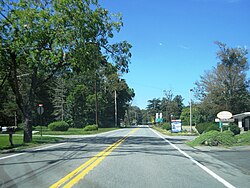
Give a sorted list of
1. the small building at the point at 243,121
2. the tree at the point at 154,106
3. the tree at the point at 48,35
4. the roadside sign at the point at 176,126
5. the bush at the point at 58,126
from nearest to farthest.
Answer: the tree at the point at 48,35 → the roadside sign at the point at 176,126 → the bush at the point at 58,126 → the small building at the point at 243,121 → the tree at the point at 154,106

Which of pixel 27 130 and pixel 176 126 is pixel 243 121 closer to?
pixel 176 126

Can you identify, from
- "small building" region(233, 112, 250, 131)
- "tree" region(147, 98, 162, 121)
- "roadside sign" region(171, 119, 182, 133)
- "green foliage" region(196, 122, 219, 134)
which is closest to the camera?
"green foliage" region(196, 122, 219, 134)

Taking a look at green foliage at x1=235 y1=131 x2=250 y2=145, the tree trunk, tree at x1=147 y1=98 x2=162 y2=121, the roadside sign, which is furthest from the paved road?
tree at x1=147 y1=98 x2=162 y2=121

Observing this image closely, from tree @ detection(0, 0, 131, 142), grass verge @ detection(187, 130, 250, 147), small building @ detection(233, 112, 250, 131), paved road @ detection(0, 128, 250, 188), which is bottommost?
paved road @ detection(0, 128, 250, 188)

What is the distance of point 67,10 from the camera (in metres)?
21.7

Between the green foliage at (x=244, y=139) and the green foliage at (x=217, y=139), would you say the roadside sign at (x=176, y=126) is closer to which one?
the green foliage at (x=244, y=139)

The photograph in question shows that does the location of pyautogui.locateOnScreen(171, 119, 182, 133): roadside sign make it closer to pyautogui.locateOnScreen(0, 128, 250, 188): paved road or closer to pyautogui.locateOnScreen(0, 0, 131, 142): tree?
pyautogui.locateOnScreen(0, 0, 131, 142): tree

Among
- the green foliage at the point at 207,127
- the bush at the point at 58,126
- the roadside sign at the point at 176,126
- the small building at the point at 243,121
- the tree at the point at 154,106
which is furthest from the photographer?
the tree at the point at 154,106

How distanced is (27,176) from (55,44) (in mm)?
13431

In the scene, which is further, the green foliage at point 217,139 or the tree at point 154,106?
Result: the tree at point 154,106

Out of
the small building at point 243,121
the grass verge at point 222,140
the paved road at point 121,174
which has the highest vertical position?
the small building at point 243,121

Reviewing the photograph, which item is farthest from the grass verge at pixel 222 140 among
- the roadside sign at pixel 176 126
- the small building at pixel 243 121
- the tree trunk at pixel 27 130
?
the small building at pixel 243 121

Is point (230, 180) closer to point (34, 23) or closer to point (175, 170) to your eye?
point (175, 170)

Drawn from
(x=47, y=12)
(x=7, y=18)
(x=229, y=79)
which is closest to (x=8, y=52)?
(x=7, y=18)
